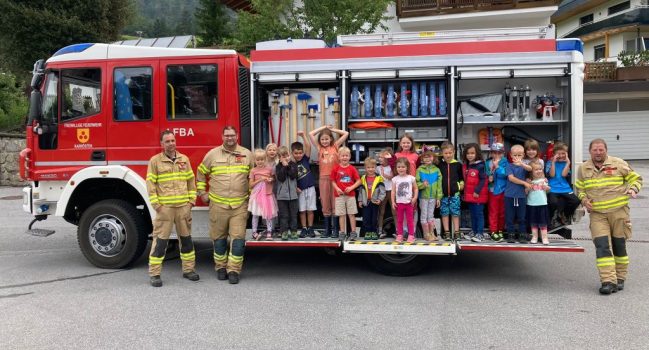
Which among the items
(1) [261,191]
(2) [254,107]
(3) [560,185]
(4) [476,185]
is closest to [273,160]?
(1) [261,191]

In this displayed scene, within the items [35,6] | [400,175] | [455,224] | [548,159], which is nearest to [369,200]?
[400,175]

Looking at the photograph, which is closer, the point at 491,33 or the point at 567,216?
the point at 567,216

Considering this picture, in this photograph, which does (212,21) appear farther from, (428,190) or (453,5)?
(428,190)

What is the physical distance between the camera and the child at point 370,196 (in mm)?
5961

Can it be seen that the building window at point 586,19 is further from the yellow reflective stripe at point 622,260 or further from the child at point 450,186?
the child at point 450,186

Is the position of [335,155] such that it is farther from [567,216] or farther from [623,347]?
[623,347]

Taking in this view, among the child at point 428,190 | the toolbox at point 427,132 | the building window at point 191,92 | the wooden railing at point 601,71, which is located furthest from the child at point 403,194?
the wooden railing at point 601,71

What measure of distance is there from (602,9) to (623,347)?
32053mm

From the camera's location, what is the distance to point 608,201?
549cm

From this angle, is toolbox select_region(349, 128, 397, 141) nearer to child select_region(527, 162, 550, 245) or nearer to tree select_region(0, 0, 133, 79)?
child select_region(527, 162, 550, 245)

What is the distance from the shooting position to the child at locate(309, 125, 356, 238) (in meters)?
6.06

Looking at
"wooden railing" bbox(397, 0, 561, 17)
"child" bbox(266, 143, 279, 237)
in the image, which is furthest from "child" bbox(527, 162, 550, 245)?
"wooden railing" bbox(397, 0, 561, 17)

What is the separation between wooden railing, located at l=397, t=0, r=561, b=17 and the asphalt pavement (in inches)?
520

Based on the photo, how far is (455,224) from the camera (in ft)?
19.6
